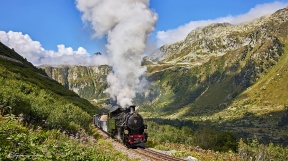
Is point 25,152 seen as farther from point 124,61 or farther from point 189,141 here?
point 189,141

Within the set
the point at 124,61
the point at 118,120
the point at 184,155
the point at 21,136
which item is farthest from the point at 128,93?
the point at 21,136

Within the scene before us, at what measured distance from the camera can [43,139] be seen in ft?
45.3

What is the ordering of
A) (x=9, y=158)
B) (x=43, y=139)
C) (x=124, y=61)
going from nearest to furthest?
1. (x=9, y=158)
2. (x=43, y=139)
3. (x=124, y=61)

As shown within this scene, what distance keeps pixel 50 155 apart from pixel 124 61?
87.1 m

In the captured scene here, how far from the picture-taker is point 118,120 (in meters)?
38.3

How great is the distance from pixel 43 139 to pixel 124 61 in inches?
3225

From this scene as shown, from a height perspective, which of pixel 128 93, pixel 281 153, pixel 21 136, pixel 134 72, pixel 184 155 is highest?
pixel 134 72

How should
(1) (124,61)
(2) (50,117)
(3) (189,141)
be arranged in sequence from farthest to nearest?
(3) (189,141) → (1) (124,61) → (2) (50,117)

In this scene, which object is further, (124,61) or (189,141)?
(189,141)

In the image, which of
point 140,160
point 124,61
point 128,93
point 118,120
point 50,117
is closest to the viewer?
point 140,160

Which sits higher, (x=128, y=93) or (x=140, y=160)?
(x=128, y=93)

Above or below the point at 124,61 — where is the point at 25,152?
below

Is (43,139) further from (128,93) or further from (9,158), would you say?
(128,93)

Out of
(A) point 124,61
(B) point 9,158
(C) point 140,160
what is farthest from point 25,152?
(A) point 124,61
